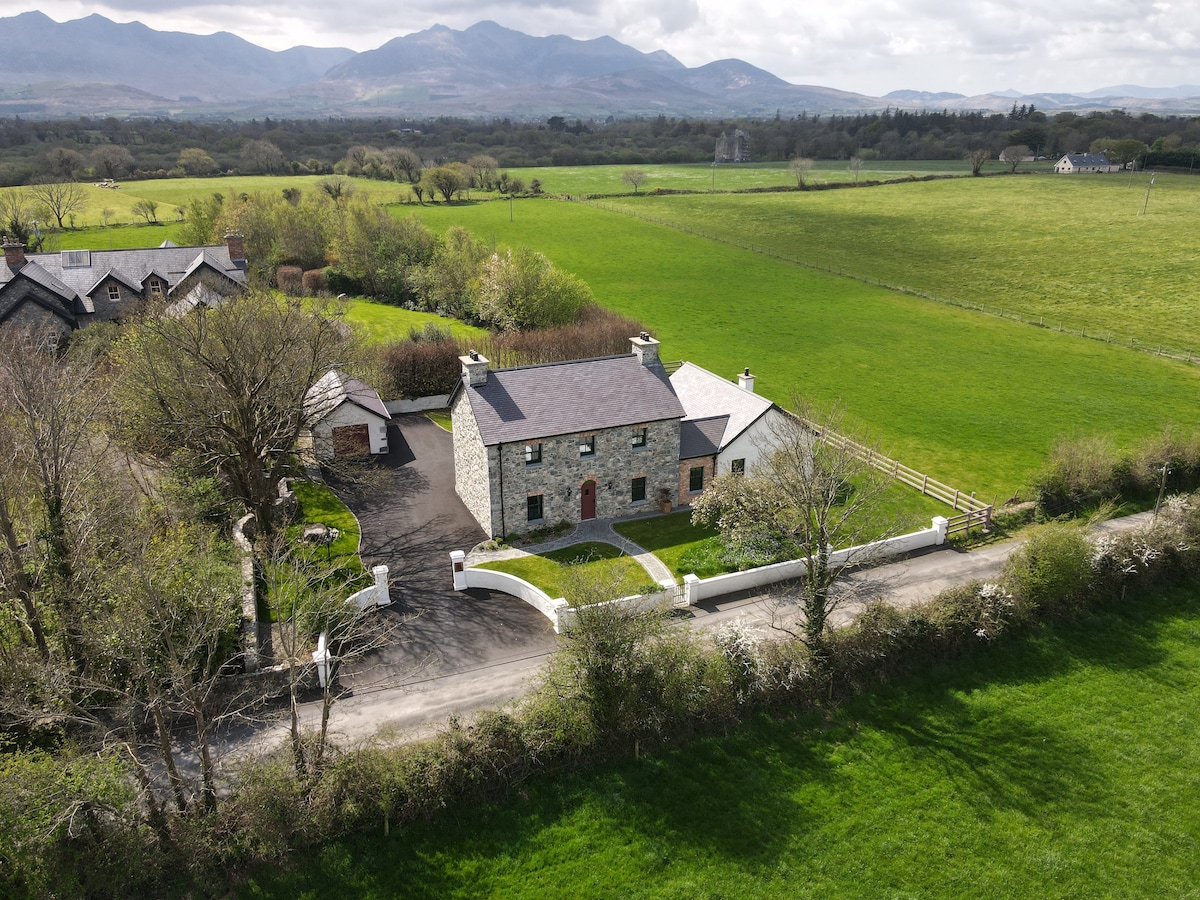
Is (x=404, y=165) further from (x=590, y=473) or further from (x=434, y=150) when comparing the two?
(x=590, y=473)

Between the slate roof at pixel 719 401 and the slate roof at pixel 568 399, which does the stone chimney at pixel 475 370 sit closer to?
the slate roof at pixel 568 399

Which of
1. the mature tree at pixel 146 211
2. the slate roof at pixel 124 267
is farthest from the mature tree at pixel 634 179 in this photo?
the slate roof at pixel 124 267

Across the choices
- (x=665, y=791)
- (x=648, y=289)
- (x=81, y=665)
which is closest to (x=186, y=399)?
(x=81, y=665)

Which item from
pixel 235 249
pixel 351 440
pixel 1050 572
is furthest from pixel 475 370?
pixel 235 249

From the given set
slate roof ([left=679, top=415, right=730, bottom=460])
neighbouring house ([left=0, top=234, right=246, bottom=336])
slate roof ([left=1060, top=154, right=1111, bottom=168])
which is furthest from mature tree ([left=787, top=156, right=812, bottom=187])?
slate roof ([left=679, top=415, right=730, bottom=460])

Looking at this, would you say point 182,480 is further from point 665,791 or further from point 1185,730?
point 1185,730
